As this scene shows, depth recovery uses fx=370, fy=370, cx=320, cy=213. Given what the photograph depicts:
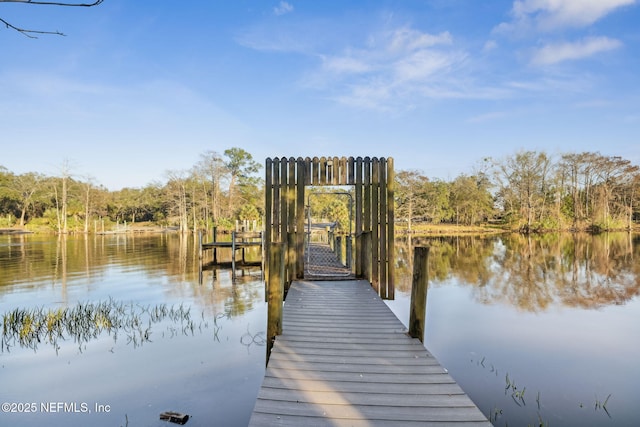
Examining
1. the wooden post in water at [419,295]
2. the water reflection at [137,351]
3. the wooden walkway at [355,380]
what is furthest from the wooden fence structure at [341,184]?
the wooden post in water at [419,295]

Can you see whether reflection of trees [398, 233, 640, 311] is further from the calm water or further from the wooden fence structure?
the wooden fence structure

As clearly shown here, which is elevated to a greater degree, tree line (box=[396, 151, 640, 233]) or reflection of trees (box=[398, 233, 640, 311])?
tree line (box=[396, 151, 640, 233])

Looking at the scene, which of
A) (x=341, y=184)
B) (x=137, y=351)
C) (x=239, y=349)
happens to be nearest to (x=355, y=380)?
(x=239, y=349)

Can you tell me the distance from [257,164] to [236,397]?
169 ft

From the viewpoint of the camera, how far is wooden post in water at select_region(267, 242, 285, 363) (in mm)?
4824

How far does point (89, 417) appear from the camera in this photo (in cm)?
499

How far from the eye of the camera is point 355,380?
11.6ft

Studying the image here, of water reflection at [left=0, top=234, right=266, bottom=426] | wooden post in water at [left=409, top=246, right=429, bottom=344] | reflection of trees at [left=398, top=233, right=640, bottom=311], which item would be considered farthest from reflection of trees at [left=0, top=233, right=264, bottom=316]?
reflection of trees at [left=398, top=233, right=640, bottom=311]

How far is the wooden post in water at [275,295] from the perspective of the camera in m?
4.82

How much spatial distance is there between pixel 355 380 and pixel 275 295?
1.66m

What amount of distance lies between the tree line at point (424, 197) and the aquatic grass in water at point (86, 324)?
3501 centimetres

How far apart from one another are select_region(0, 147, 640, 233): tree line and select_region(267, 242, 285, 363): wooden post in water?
39.2 meters

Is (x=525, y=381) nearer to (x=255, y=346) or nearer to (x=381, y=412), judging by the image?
(x=381, y=412)

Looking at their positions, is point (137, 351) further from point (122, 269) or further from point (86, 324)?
point (122, 269)
